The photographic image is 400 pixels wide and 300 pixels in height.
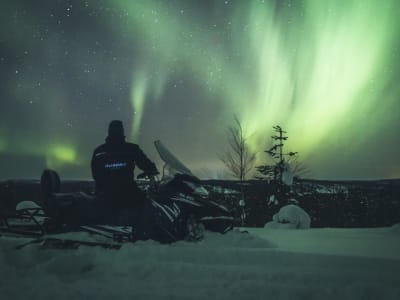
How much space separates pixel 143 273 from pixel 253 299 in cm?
124

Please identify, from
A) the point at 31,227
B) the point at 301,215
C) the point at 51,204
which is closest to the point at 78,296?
the point at 51,204

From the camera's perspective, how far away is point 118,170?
543cm

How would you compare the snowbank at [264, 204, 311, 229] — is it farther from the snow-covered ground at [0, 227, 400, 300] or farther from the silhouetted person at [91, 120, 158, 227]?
the silhouetted person at [91, 120, 158, 227]

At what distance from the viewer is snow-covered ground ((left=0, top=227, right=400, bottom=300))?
3.18 m

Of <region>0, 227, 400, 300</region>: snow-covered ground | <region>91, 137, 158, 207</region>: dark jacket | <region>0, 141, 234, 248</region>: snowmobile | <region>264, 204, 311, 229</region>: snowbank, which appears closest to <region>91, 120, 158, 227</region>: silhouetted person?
<region>91, 137, 158, 207</region>: dark jacket

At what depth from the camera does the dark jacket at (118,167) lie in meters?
5.34

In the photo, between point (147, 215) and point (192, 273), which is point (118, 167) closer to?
point (147, 215)

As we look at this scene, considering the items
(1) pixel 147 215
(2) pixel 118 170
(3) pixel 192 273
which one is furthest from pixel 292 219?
(3) pixel 192 273

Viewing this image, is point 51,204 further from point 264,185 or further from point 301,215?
point 264,185

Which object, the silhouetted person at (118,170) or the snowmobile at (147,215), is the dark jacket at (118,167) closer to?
the silhouetted person at (118,170)

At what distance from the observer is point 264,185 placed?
2827 centimetres

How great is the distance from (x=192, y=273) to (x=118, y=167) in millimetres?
2137

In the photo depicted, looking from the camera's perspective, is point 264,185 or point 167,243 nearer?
point 167,243

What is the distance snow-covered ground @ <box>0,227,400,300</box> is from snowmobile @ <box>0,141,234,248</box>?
0.34 meters
